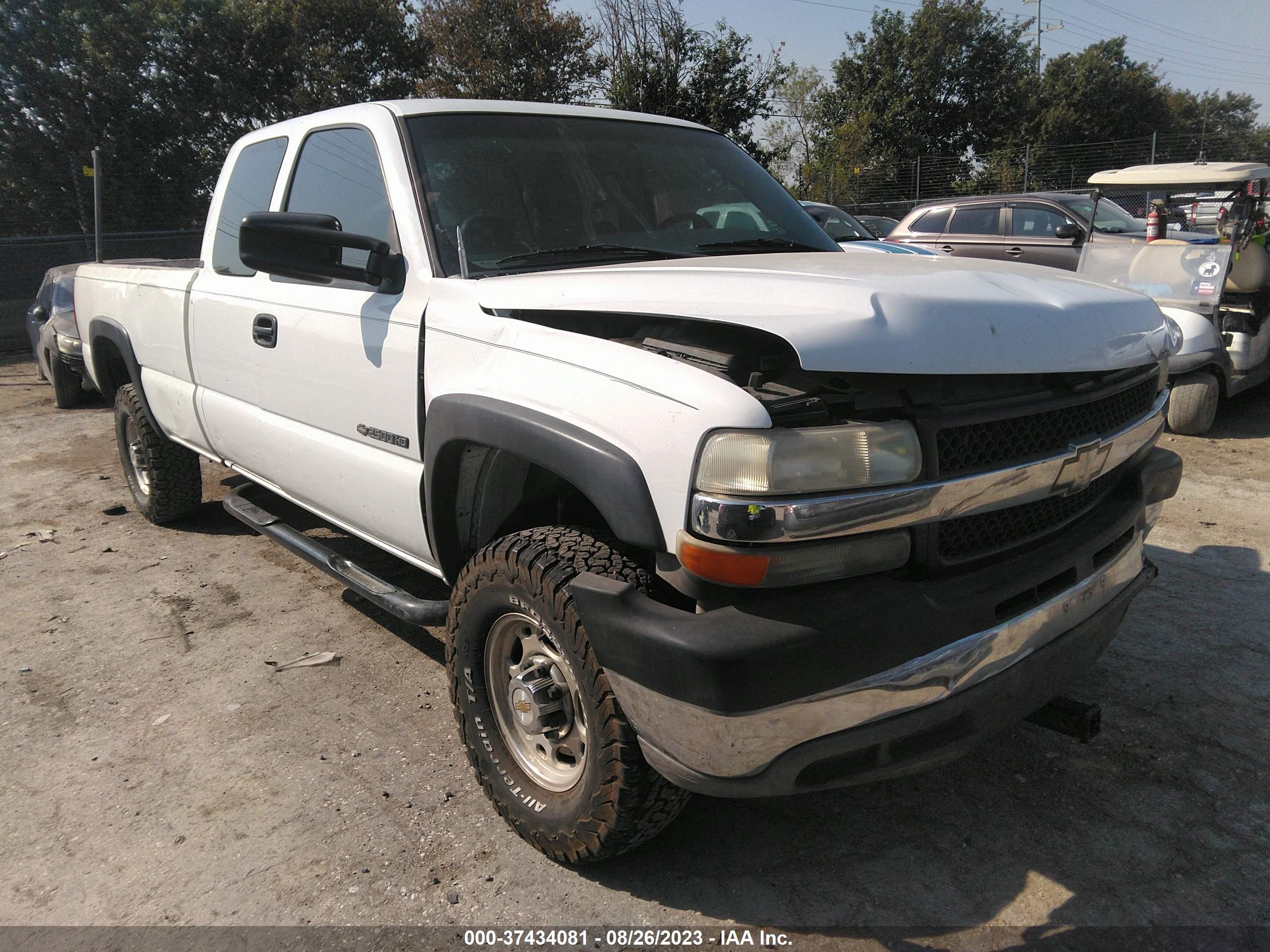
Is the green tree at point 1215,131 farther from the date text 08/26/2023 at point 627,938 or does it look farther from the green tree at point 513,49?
the date text 08/26/2023 at point 627,938

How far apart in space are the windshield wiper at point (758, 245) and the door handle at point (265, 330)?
1606 millimetres

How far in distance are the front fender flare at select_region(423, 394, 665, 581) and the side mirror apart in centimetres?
49

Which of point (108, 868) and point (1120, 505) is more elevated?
point (1120, 505)

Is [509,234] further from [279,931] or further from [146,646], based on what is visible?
[146,646]

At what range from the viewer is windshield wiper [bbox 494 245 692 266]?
9.27ft

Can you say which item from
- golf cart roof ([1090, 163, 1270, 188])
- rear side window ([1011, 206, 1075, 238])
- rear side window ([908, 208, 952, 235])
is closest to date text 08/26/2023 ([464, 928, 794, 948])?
golf cart roof ([1090, 163, 1270, 188])

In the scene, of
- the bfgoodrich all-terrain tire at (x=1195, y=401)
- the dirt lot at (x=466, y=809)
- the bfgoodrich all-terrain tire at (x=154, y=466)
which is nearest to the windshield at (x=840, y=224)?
the bfgoodrich all-terrain tire at (x=1195, y=401)

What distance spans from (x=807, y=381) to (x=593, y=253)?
3.81 ft

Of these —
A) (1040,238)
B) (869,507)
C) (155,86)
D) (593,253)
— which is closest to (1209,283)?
(1040,238)

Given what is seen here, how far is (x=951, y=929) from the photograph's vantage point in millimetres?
2143

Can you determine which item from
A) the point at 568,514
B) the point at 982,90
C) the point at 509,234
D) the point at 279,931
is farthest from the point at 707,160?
the point at 982,90

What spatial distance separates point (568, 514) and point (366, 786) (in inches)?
40.9

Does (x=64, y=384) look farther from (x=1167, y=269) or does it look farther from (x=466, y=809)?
(x=1167, y=269)

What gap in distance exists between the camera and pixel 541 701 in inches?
92.4
